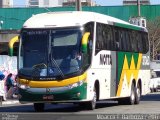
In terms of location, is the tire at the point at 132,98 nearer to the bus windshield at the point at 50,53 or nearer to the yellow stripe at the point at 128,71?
the yellow stripe at the point at 128,71

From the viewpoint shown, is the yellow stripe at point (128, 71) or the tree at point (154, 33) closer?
the yellow stripe at point (128, 71)

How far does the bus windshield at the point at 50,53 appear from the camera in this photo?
892 inches

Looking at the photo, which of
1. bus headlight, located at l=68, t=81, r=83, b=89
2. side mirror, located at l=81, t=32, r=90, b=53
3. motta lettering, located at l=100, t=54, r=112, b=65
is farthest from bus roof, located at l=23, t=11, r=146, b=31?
bus headlight, located at l=68, t=81, r=83, b=89

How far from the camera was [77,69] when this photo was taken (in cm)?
2270

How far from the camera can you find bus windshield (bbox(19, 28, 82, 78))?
22.7m

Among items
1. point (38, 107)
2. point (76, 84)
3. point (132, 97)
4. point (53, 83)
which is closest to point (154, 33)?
point (132, 97)

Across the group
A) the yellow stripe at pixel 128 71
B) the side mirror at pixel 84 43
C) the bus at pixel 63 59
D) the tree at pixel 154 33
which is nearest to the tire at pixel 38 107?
the bus at pixel 63 59

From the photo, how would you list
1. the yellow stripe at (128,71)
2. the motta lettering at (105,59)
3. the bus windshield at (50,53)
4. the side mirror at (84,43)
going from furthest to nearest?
the yellow stripe at (128,71) < the motta lettering at (105,59) < the bus windshield at (50,53) < the side mirror at (84,43)

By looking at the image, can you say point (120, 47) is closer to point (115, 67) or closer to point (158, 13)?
point (115, 67)

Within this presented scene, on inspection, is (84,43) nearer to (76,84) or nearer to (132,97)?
(76,84)

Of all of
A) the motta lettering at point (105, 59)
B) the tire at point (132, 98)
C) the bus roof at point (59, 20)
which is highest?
the bus roof at point (59, 20)

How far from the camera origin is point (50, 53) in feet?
74.7

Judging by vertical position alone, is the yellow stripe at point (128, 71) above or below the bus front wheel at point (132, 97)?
above

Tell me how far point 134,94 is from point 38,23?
8.20m
